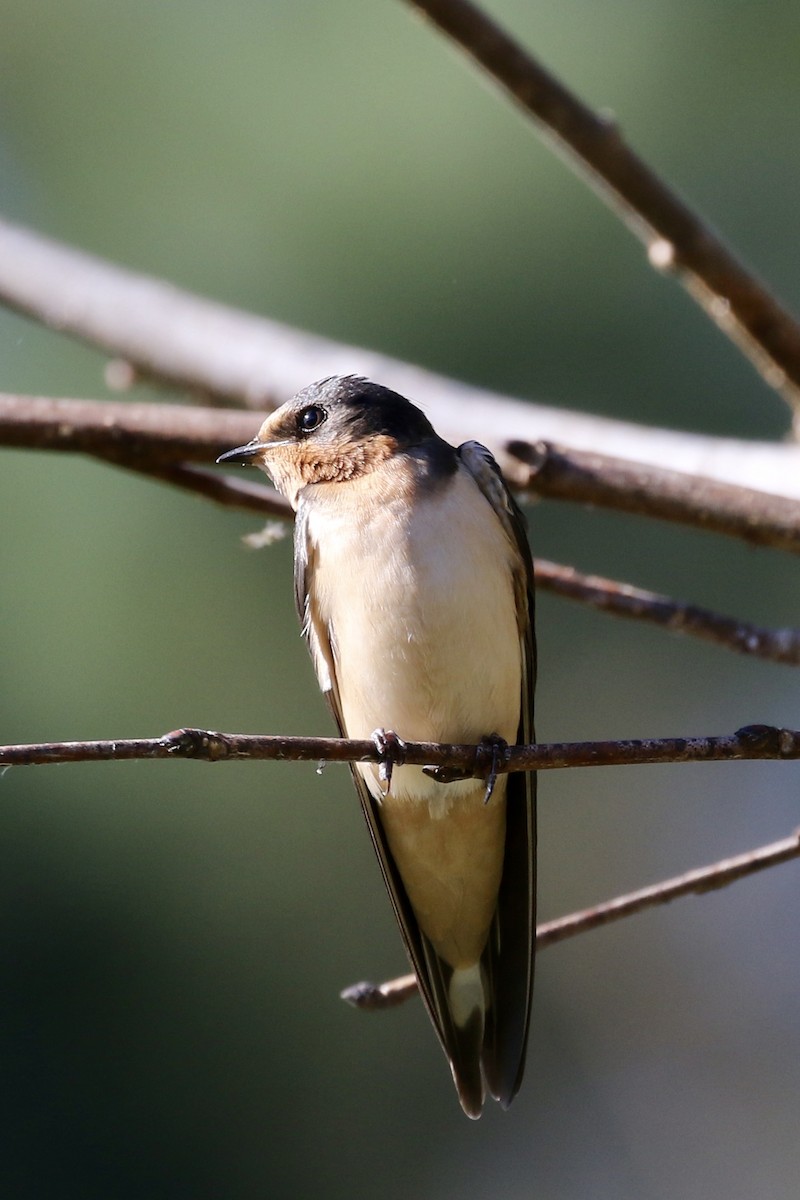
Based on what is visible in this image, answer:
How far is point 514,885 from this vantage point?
3.93 metres

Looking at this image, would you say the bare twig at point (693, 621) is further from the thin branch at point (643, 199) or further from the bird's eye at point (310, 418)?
the bird's eye at point (310, 418)

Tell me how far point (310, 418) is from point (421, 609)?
0.83m

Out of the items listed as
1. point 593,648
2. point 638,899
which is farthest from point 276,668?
point 638,899

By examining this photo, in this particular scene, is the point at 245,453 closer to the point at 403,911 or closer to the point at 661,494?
the point at 661,494

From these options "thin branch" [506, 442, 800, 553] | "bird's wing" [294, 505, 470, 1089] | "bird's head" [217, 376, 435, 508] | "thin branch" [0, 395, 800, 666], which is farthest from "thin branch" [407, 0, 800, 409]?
"bird's wing" [294, 505, 470, 1089]

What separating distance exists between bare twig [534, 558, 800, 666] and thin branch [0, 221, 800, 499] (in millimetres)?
538

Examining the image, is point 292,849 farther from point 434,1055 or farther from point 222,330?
point 222,330

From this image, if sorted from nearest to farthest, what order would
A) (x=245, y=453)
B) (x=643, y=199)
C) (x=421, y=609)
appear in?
(x=643, y=199)
(x=421, y=609)
(x=245, y=453)

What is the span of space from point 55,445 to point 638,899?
173 centimetres

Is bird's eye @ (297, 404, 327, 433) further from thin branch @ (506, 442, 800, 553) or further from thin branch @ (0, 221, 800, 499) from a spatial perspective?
thin branch @ (506, 442, 800, 553)

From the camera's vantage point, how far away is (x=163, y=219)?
10.5 metres

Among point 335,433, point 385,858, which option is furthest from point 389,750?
point 335,433

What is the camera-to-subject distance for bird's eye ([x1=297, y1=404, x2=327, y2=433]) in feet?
13.1

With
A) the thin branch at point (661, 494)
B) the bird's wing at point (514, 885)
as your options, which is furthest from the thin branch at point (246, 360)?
the thin branch at point (661, 494)
